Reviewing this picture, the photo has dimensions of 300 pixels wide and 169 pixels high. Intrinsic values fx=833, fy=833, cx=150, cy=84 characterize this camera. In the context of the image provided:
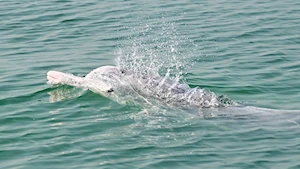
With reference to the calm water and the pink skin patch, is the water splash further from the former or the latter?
the pink skin patch

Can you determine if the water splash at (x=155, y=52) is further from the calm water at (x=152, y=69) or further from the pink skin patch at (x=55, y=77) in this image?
the pink skin patch at (x=55, y=77)

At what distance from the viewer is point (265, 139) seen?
1288cm

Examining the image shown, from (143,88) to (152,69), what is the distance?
1.14 meters

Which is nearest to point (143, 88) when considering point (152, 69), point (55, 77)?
point (152, 69)

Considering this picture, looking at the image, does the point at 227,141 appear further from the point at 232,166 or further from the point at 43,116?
the point at 43,116

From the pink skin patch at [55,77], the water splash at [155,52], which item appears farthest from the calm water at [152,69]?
the pink skin patch at [55,77]

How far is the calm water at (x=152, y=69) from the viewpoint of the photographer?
40.3 feet

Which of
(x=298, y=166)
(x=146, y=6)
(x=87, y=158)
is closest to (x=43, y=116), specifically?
(x=87, y=158)

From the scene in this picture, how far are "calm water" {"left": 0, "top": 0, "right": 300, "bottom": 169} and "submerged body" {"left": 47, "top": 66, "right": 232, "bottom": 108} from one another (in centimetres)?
25

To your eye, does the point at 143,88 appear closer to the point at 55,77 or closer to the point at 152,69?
the point at 152,69

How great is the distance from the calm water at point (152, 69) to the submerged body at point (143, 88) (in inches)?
10.0

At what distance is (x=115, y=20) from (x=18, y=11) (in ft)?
11.9

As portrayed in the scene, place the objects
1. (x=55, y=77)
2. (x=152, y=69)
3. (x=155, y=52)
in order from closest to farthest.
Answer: (x=55, y=77) → (x=152, y=69) → (x=155, y=52)

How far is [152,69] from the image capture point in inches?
643
